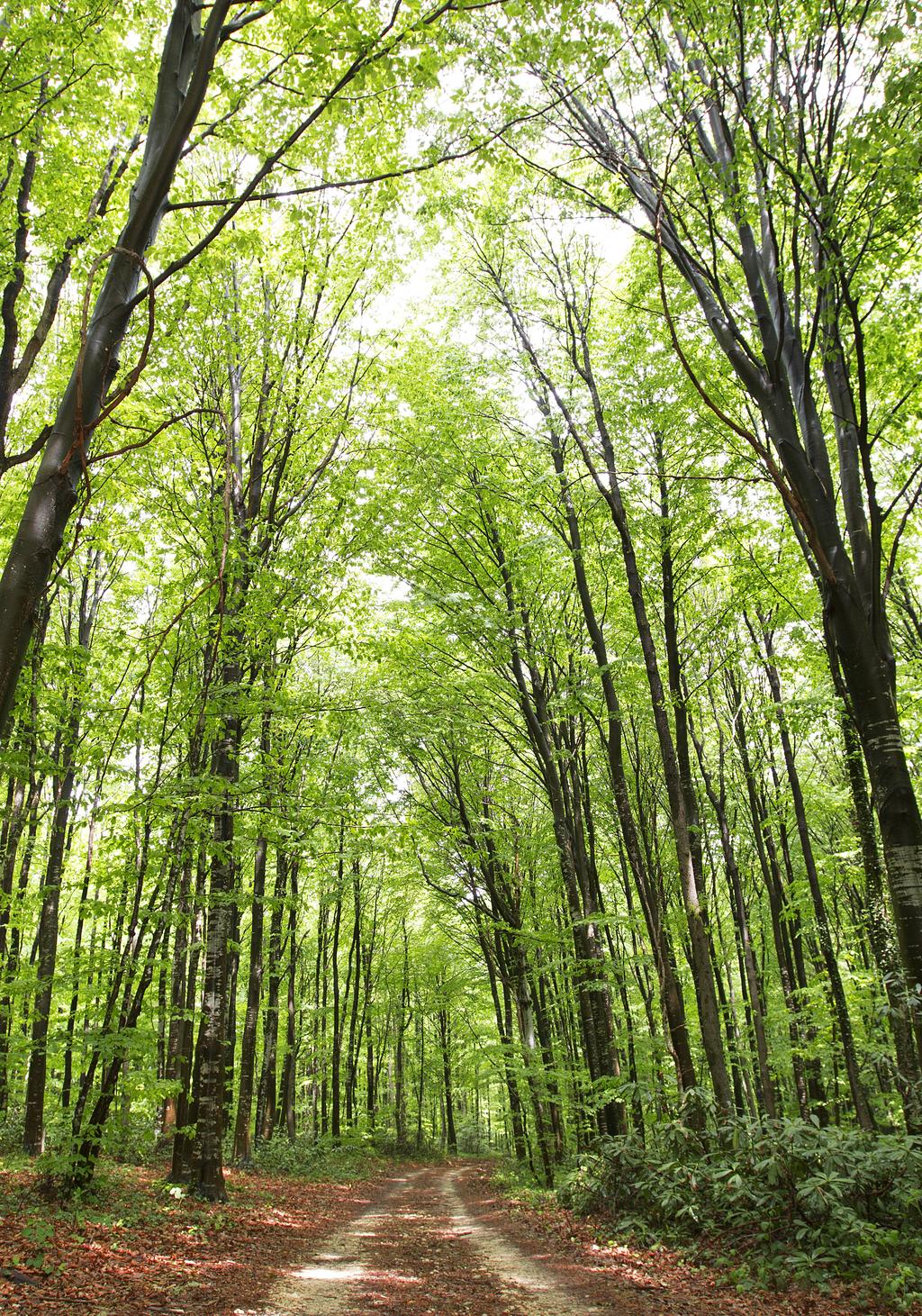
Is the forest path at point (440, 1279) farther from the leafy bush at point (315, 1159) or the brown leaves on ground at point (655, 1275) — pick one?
the leafy bush at point (315, 1159)

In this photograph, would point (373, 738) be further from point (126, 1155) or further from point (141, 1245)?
point (141, 1245)

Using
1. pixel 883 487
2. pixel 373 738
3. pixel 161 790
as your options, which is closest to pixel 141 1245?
pixel 161 790

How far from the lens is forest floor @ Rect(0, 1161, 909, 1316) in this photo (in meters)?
5.22

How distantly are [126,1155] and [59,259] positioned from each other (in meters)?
15.0

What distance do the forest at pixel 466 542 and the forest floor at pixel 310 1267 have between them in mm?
122

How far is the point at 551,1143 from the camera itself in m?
15.6

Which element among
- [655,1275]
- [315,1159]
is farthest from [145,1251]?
[315,1159]

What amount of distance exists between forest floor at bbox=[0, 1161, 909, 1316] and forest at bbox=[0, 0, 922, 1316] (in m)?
0.12

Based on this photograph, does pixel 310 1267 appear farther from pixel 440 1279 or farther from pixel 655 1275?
pixel 655 1275

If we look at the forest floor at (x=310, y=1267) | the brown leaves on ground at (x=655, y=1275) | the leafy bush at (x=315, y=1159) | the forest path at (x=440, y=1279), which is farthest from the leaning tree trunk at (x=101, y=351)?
the leafy bush at (x=315, y=1159)

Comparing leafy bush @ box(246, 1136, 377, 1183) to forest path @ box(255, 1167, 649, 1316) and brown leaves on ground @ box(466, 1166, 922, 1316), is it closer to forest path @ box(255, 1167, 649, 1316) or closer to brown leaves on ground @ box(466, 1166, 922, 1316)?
forest path @ box(255, 1167, 649, 1316)

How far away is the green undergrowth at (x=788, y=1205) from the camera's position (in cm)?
539

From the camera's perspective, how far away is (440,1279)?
673cm

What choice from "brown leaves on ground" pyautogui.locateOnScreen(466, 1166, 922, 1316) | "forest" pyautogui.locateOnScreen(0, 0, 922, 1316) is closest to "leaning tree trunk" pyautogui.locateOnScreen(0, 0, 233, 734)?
"forest" pyautogui.locateOnScreen(0, 0, 922, 1316)
